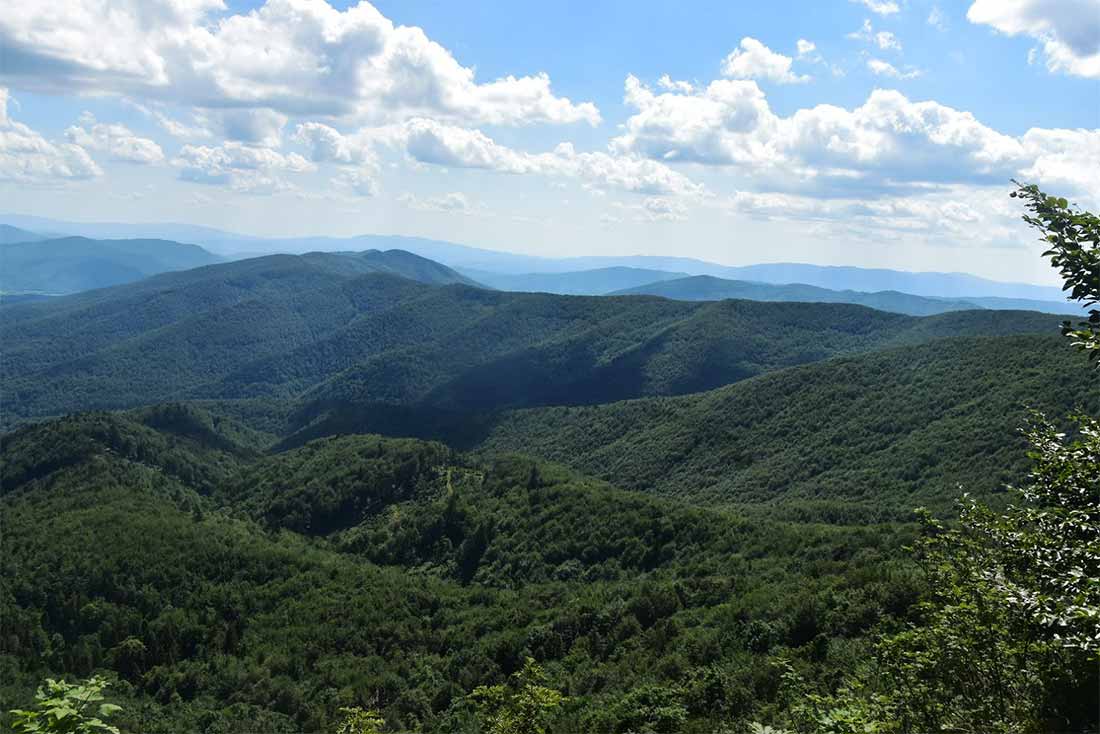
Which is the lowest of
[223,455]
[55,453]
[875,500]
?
[223,455]

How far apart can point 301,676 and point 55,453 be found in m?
74.6

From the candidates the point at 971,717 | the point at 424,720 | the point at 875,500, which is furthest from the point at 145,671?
the point at 875,500

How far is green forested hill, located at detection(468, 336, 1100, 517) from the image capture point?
91.1 m

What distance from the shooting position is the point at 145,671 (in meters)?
62.8

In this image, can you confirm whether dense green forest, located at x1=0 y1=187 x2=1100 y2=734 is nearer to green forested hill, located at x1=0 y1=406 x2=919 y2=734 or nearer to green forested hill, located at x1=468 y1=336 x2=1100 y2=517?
green forested hill, located at x1=0 y1=406 x2=919 y2=734

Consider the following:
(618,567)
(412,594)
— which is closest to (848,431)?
(618,567)

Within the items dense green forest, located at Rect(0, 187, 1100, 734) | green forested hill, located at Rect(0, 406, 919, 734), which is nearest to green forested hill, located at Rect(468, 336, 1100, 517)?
dense green forest, located at Rect(0, 187, 1100, 734)

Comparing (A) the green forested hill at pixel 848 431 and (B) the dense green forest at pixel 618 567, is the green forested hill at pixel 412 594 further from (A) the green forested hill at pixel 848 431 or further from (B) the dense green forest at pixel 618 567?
(A) the green forested hill at pixel 848 431

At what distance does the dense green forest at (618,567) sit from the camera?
9039 millimetres

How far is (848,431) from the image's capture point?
121500 mm

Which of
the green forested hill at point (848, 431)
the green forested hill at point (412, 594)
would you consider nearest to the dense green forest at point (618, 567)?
the green forested hill at point (412, 594)

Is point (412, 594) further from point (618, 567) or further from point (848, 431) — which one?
point (848, 431)

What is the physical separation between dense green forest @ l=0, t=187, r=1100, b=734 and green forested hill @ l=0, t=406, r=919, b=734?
0.33m

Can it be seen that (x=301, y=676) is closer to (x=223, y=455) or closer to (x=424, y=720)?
(x=424, y=720)
